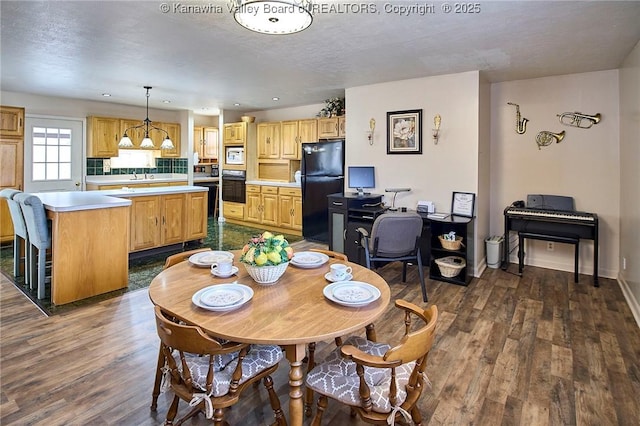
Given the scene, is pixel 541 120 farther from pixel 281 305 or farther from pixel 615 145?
pixel 281 305

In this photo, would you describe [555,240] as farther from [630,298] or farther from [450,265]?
[450,265]

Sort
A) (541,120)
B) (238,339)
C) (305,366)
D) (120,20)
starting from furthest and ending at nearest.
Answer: (541,120) < (120,20) < (305,366) < (238,339)

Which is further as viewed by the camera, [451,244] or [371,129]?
[371,129]

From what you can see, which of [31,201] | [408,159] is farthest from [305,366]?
[408,159]

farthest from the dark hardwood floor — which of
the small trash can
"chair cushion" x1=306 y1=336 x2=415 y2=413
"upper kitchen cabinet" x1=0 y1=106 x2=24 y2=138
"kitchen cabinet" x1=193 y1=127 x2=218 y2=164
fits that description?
"kitchen cabinet" x1=193 y1=127 x2=218 y2=164

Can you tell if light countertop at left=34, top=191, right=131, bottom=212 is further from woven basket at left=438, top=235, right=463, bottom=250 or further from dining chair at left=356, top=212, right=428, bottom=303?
woven basket at left=438, top=235, right=463, bottom=250

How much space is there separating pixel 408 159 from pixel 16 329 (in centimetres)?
434

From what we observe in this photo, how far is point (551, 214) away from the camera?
13.7 feet

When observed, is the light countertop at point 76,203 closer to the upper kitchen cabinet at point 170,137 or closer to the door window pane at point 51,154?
the door window pane at point 51,154

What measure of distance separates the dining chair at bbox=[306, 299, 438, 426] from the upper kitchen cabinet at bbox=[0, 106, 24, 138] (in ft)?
20.7

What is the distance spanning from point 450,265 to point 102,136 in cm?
650

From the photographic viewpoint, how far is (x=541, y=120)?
4.61 meters

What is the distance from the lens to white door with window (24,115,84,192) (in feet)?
20.2

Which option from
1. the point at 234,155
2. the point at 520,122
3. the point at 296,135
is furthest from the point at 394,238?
the point at 234,155
